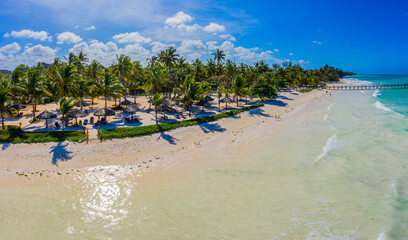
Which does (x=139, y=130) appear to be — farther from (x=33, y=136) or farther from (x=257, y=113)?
(x=257, y=113)

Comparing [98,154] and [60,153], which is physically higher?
A: [60,153]

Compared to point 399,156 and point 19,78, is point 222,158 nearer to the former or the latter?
point 399,156

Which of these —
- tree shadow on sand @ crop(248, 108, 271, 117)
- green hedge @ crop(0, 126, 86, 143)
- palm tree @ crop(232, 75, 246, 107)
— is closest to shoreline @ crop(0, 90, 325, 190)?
green hedge @ crop(0, 126, 86, 143)

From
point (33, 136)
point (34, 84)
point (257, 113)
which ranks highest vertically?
point (34, 84)

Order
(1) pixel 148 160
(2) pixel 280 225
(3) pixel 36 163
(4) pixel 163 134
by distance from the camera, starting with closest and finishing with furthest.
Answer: (2) pixel 280 225 → (3) pixel 36 163 → (1) pixel 148 160 → (4) pixel 163 134

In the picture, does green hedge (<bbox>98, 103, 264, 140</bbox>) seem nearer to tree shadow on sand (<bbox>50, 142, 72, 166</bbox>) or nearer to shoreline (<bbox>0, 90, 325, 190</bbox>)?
shoreline (<bbox>0, 90, 325, 190</bbox>)

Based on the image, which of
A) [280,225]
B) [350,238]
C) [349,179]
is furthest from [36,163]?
[349,179]

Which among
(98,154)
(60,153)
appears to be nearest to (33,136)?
(60,153)
